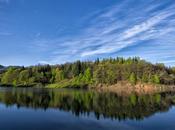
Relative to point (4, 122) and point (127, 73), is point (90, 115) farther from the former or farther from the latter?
point (127, 73)

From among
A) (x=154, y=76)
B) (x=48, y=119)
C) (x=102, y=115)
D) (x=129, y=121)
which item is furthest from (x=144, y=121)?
(x=154, y=76)

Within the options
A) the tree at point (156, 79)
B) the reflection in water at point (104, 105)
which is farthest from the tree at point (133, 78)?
the reflection in water at point (104, 105)

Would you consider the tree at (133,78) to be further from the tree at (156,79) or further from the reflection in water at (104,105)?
the reflection in water at (104,105)

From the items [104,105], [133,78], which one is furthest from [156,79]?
[104,105]

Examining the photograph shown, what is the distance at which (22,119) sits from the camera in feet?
182

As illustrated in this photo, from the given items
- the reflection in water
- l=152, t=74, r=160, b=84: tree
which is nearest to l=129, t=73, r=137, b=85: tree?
l=152, t=74, r=160, b=84: tree

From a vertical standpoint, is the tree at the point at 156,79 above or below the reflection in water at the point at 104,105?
above

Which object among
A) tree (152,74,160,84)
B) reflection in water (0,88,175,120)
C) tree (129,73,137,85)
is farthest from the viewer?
tree (129,73,137,85)

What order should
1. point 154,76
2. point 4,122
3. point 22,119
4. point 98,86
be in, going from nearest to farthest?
point 4,122 → point 22,119 → point 154,76 → point 98,86

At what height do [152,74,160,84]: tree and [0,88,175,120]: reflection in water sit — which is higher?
[152,74,160,84]: tree

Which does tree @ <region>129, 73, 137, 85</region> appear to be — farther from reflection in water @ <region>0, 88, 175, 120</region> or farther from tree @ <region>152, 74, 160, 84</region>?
reflection in water @ <region>0, 88, 175, 120</region>

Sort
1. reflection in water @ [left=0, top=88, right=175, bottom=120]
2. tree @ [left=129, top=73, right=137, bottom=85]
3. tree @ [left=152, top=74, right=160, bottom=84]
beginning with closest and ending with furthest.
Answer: reflection in water @ [left=0, top=88, right=175, bottom=120], tree @ [left=152, top=74, right=160, bottom=84], tree @ [left=129, top=73, right=137, bottom=85]

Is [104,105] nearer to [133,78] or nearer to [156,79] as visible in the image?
[133,78]

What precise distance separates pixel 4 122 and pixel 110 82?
149257 mm
